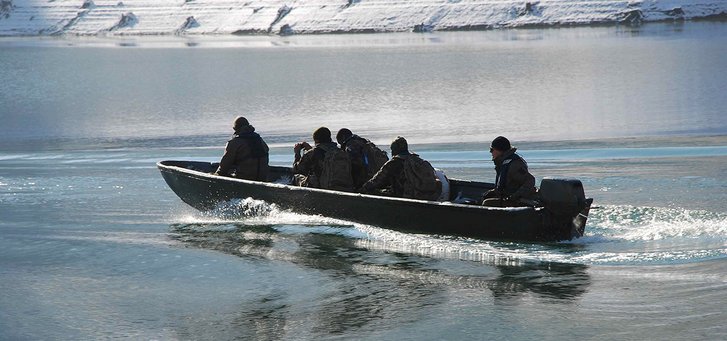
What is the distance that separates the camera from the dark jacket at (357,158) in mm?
15820

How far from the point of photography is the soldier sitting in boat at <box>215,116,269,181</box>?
16.8m

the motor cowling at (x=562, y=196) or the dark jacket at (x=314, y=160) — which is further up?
the dark jacket at (x=314, y=160)

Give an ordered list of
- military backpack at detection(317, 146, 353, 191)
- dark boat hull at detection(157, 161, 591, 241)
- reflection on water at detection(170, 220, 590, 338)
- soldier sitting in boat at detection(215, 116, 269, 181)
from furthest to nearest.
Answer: soldier sitting in boat at detection(215, 116, 269, 181)
military backpack at detection(317, 146, 353, 191)
dark boat hull at detection(157, 161, 591, 241)
reflection on water at detection(170, 220, 590, 338)

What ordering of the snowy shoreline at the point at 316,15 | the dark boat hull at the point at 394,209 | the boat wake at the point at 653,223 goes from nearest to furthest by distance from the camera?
1. the dark boat hull at the point at 394,209
2. the boat wake at the point at 653,223
3. the snowy shoreline at the point at 316,15

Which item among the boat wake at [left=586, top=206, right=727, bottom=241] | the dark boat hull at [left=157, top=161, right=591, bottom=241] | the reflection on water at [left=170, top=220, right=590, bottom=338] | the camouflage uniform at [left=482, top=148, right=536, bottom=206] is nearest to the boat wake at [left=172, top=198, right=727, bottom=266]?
the boat wake at [left=586, top=206, right=727, bottom=241]

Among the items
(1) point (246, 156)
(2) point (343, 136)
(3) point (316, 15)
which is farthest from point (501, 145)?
(3) point (316, 15)

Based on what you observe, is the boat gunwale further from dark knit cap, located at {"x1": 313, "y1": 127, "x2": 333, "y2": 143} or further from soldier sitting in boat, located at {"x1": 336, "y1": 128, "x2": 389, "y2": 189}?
dark knit cap, located at {"x1": 313, "y1": 127, "x2": 333, "y2": 143}

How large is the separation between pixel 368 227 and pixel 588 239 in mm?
2879

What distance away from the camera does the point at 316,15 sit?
78125 mm

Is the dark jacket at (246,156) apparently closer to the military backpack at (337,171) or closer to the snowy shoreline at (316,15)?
the military backpack at (337,171)

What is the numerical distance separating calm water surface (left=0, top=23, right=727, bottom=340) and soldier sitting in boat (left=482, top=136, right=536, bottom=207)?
23.7 inches

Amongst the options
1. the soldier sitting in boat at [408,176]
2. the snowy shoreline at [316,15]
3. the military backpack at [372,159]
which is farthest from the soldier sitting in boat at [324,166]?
the snowy shoreline at [316,15]

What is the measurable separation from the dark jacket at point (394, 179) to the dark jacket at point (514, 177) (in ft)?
4.25

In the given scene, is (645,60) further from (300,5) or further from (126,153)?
(300,5)
